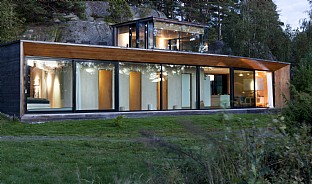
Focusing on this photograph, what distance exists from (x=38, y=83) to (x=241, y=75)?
9.72m

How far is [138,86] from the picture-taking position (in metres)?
16.1

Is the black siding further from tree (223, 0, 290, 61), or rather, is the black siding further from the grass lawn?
tree (223, 0, 290, 61)

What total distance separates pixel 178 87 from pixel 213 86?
5.92 feet

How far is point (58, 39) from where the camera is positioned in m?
23.3

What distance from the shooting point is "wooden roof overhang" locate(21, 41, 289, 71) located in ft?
42.2

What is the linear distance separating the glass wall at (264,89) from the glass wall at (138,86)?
19.6ft

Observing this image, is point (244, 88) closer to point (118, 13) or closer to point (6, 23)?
point (6, 23)

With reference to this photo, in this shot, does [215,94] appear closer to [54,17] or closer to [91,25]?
[91,25]

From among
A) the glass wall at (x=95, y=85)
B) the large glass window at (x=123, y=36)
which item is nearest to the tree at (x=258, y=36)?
the large glass window at (x=123, y=36)

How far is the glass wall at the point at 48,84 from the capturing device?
1300cm

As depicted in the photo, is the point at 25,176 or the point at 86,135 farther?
the point at 86,135

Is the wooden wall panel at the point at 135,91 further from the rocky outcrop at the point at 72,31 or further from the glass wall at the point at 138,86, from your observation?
the rocky outcrop at the point at 72,31

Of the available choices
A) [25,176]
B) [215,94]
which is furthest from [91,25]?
[25,176]

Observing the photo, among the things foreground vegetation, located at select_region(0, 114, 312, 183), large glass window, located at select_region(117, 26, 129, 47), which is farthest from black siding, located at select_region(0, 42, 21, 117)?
large glass window, located at select_region(117, 26, 129, 47)
